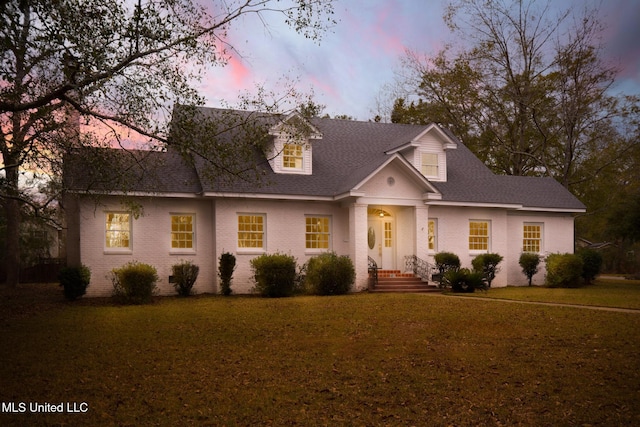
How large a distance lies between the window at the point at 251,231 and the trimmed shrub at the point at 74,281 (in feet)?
18.7

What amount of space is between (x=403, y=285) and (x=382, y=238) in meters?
2.98

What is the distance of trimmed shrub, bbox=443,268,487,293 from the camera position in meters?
21.0

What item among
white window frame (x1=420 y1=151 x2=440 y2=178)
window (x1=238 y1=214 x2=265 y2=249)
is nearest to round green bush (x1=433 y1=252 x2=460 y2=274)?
white window frame (x1=420 y1=151 x2=440 y2=178)

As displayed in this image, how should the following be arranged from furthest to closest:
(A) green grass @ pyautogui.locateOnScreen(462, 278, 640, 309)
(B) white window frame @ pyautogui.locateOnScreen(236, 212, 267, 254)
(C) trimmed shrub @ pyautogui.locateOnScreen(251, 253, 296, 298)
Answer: (B) white window frame @ pyautogui.locateOnScreen(236, 212, 267, 254) < (C) trimmed shrub @ pyautogui.locateOnScreen(251, 253, 296, 298) < (A) green grass @ pyautogui.locateOnScreen(462, 278, 640, 309)

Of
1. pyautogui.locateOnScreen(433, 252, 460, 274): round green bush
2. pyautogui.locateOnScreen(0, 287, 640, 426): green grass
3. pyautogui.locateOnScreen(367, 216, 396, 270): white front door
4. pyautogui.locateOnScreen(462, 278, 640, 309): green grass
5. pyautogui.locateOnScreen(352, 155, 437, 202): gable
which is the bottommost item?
pyautogui.locateOnScreen(462, 278, 640, 309): green grass

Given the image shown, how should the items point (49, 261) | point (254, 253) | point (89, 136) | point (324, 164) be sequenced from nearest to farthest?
1. point (89, 136)
2. point (254, 253)
3. point (324, 164)
4. point (49, 261)

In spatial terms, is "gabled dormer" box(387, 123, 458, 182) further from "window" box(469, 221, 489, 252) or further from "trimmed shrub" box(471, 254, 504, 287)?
"trimmed shrub" box(471, 254, 504, 287)

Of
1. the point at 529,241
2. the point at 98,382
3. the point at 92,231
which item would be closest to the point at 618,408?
the point at 98,382

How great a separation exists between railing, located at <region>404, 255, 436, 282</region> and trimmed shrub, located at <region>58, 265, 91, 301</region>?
40.8 ft

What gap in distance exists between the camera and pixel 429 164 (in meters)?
25.3

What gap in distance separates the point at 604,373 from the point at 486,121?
34181mm

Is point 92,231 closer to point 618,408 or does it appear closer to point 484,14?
point 618,408

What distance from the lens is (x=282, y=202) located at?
22188 mm

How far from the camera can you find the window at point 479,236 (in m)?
24.9
